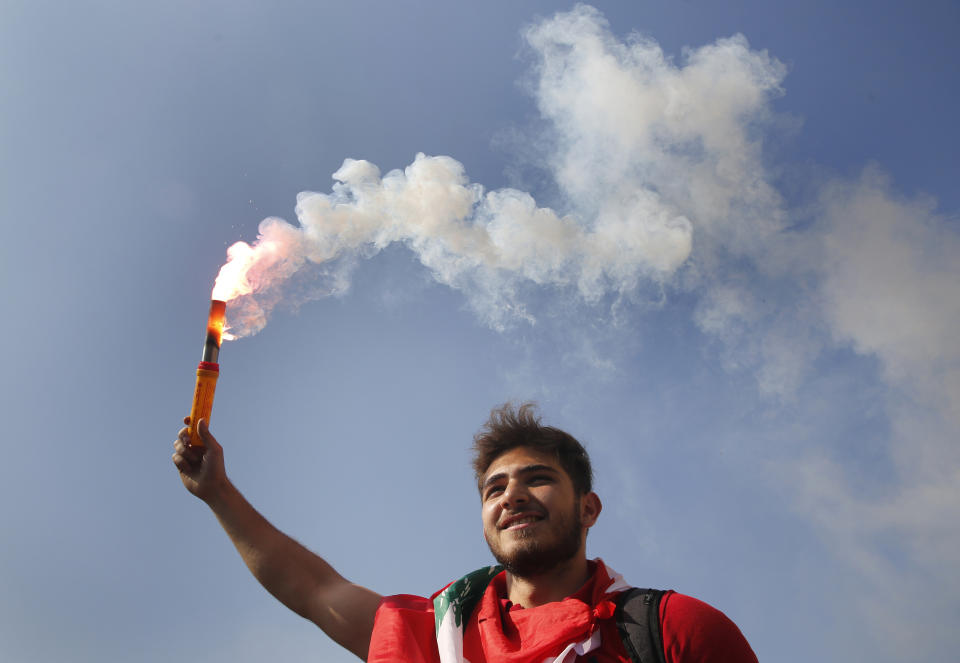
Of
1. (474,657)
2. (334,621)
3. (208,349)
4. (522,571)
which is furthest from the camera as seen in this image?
(208,349)

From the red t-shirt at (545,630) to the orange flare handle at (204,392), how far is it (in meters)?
2.51

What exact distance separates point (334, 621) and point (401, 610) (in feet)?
2.54

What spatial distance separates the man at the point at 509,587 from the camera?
167 inches

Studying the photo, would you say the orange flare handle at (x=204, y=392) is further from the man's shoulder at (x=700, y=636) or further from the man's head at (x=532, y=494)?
the man's shoulder at (x=700, y=636)

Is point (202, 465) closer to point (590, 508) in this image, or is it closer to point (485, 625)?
point (485, 625)

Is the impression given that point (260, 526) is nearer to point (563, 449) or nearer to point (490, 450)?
point (490, 450)

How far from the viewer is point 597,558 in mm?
5301

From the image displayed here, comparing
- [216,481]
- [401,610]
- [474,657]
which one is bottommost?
[474,657]

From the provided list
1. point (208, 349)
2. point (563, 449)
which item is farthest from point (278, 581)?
point (563, 449)

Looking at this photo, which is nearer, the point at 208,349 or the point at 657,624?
the point at 657,624

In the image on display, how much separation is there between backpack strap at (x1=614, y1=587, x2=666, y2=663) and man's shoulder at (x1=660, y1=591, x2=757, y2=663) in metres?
0.05

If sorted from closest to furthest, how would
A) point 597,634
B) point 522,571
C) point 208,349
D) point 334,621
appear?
1. point 597,634
2. point 522,571
3. point 334,621
4. point 208,349

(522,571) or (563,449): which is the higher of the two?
(563,449)

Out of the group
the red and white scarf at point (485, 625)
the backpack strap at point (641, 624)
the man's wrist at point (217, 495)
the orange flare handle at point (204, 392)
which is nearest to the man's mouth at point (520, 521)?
the red and white scarf at point (485, 625)
